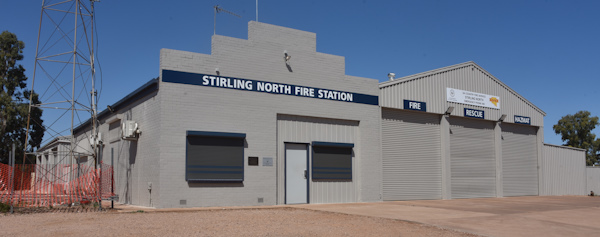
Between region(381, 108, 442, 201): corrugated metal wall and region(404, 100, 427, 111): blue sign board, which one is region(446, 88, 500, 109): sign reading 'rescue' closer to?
region(381, 108, 442, 201): corrugated metal wall

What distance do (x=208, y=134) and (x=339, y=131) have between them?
232 inches

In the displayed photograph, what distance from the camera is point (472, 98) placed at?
2625 centimetres

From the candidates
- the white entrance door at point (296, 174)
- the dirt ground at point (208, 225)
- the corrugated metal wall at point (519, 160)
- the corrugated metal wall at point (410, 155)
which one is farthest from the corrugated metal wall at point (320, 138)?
the corrugated metal wall at point (519, 160)

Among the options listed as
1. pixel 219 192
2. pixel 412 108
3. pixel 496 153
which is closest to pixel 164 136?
pixel 219 192

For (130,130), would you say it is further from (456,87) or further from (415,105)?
(456,87)

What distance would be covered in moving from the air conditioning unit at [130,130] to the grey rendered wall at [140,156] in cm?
21

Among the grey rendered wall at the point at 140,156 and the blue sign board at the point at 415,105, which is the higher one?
the blue sign board at the point at 415,105

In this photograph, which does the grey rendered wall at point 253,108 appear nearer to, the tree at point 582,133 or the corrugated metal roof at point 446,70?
the corrugated metal roof at point 446,70

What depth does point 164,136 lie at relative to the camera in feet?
53.5

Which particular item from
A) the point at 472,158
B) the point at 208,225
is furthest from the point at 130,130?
the point at 472,158

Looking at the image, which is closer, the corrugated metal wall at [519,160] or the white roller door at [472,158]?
the white roller door at [472,158]

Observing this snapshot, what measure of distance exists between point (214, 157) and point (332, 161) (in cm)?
513

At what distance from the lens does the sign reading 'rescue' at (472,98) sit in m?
25.1

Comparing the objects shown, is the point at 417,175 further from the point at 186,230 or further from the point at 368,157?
the point at 186,230
